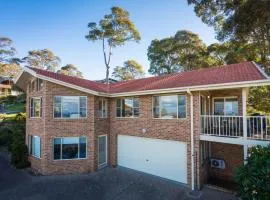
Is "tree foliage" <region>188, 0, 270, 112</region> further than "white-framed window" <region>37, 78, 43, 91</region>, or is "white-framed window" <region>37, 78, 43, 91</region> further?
"white-framed window" <region>37, 78, 43, 91</region>

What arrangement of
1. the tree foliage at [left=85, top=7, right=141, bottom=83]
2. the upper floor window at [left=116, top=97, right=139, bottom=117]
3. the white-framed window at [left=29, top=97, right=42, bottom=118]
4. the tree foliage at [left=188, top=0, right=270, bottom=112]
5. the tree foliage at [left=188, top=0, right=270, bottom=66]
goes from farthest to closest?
the tree foliage at [left=85, top=7, right=141, bottom=83] < the white-framed window at [left=29, top=97, right=42, bottom=118] < the upper floor window at [left=116, top=97, right=139, bottom=117] < the tree foliage at [left=188, top=0, right=270, bottom=112] < the tree foliage at [left=188, top=0, right=270, bottom=66]

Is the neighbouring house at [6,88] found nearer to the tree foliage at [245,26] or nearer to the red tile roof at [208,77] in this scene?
the red tile roof at [208,77]

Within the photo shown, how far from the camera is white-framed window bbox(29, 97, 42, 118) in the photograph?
13.0m

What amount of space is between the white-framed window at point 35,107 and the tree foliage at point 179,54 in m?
20.6

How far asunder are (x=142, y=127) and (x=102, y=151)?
382 centimetres

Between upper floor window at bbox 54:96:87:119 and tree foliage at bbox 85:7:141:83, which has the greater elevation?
tree foliage at bbox 85:7:141:83

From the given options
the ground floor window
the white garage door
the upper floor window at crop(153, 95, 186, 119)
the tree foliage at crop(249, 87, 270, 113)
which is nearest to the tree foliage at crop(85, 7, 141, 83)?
the white garage door

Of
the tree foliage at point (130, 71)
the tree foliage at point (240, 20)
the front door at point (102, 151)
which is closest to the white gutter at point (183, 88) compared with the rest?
the front door at point (102, 151)

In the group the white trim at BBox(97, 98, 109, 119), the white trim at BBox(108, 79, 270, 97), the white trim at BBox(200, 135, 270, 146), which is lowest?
the white trim at BBox(200, 135, 270, 146)

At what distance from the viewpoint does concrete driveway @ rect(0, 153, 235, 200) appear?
9562mm

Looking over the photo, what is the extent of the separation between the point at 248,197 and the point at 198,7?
48.3ft

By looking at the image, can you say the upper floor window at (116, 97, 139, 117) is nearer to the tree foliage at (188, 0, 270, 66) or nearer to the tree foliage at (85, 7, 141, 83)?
the tree foliage at (188, 0, 270, 66)

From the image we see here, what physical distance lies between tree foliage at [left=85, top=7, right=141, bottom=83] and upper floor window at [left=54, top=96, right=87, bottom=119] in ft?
47.5

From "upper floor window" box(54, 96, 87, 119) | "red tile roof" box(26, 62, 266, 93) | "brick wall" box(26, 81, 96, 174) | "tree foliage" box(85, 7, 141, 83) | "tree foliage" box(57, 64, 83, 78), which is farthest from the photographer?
"tree foliage" box(57, 64, 83, 78)
